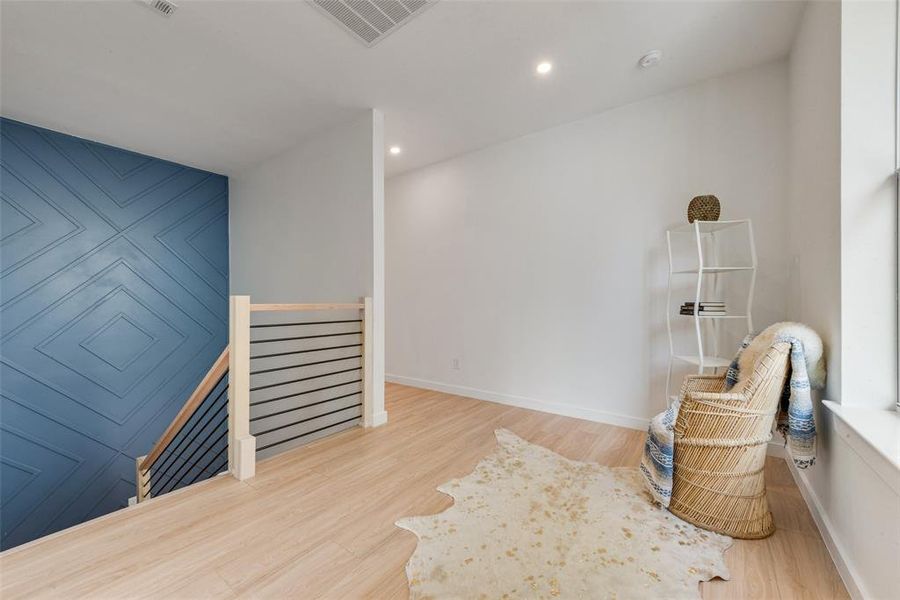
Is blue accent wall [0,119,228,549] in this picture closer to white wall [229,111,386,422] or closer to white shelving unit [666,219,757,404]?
white wall [229,111,386,422]

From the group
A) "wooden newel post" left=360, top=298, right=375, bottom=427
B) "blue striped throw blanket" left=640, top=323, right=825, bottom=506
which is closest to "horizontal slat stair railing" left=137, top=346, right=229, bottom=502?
"wooden newel post" left=360, top=298, right=375, bottom=427

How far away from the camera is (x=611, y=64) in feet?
7.94

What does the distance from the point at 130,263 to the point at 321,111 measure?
2.87m

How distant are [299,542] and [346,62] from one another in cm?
292

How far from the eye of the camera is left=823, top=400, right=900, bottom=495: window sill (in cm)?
103

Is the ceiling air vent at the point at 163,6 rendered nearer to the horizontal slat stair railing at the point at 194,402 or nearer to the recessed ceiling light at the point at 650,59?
the horizontal slat stair railing at the point at 194,402

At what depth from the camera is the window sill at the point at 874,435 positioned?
1028 mm

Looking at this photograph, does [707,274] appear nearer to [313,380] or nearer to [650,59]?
A: [650,59]

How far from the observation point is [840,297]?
1459 millimetres

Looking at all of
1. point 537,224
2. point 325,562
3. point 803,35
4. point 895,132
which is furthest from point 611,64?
point 325,562

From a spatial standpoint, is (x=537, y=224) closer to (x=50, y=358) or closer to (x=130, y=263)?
(x=130, y=263)

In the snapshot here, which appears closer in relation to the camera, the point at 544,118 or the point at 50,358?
the point at 544,118

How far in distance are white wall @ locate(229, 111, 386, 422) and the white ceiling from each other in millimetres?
313

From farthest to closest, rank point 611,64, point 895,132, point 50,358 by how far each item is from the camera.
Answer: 1. point 50,358
2. point 611,64
3. point 895,132
